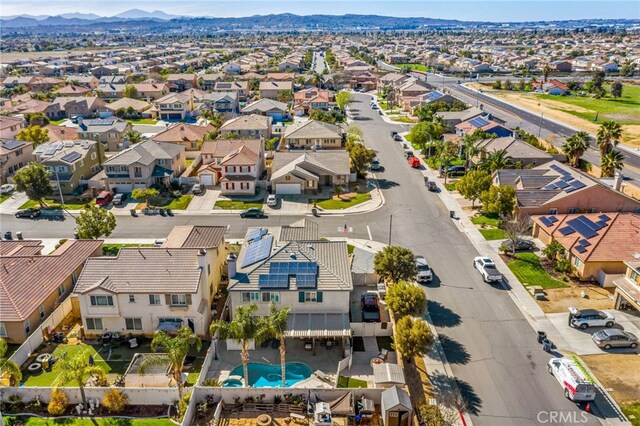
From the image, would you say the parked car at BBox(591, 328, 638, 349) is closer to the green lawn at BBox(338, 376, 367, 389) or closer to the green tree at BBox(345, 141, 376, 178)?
the green lawn at BBox(338, 376, 367, 389)

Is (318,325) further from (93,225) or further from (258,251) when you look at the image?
(93,225)

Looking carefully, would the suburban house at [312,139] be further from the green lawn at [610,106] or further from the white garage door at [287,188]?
the green lawn at [610,106]

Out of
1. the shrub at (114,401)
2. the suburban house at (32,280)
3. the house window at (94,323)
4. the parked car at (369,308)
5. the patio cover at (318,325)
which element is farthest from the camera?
the parked car at (369,308)

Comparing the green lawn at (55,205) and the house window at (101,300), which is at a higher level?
the house window at (101,300)

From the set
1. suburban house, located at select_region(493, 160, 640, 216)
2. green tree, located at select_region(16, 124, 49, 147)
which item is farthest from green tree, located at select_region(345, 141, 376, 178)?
green tree, located at select_region(16, 124, 49, 147)

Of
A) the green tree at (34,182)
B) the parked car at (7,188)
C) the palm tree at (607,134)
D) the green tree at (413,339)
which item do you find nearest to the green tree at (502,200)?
the green tree at (413,339)
